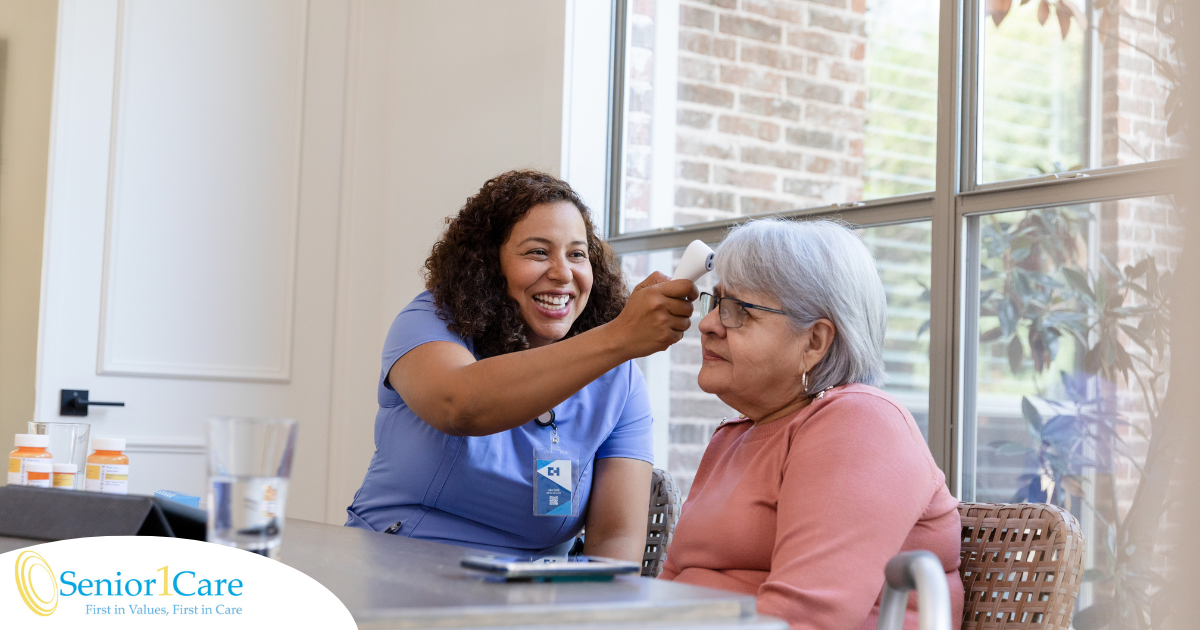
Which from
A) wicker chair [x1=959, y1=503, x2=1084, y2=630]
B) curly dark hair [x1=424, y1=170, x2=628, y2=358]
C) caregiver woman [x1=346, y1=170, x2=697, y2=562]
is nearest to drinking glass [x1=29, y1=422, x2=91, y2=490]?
caregiver woman [x1=346, y1=170, x2=697, y2=562]

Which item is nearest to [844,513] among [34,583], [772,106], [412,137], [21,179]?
[34,583]

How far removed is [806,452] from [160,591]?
88 cm

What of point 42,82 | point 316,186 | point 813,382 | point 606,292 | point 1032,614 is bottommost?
point 1032,614

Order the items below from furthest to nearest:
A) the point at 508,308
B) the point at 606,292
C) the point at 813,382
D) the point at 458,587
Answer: the point at 606,292, the point at 508,308, the point at 813,382, the point at 458,587

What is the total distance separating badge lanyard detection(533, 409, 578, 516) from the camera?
6.31ft

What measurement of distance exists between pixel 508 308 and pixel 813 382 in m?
0.75

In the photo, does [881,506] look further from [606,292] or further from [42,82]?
[42,82]

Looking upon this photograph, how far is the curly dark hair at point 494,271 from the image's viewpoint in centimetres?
206

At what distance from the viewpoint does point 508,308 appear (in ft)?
6.95

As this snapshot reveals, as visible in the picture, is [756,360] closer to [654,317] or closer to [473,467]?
[654,317]

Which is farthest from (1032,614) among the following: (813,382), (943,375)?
(943,375)

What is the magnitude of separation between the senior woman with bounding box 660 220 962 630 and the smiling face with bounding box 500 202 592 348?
487 millimetres

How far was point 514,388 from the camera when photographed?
1700 millimetres

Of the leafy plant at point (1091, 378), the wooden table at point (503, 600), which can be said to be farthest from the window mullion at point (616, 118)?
the wooden table at point (503, 600)
